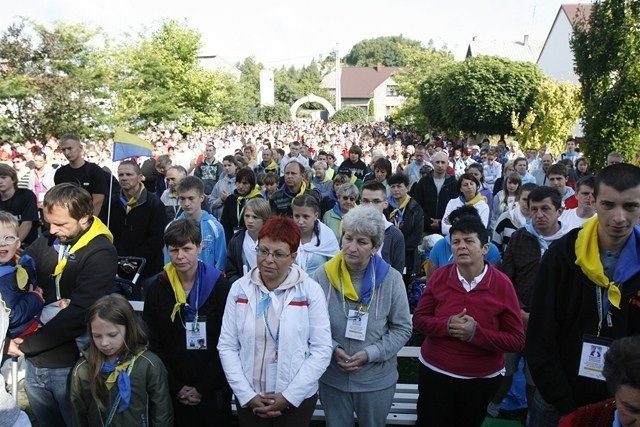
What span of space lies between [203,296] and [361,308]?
1.02m

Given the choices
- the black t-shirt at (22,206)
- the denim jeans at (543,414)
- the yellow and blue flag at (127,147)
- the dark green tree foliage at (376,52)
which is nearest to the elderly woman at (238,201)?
the yellow and blue flag at (127,147)

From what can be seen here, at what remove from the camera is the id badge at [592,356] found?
8.75 ft

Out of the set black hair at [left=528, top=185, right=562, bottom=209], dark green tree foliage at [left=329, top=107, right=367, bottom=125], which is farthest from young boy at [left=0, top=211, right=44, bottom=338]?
dark green tree foliage at [left=329, top=107, right=367, bottom=125]

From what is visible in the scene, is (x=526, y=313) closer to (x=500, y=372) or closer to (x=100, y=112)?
(x=500, y=372)

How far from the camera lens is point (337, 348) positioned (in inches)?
136

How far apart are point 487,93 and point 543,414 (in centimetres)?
2834

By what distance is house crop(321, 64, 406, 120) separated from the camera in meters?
93.2

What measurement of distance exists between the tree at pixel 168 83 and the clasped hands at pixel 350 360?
21716 mm

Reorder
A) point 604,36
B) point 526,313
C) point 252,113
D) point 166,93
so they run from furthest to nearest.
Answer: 1. point 252,113
2. point 166,93
3. point 604,36
4. point 526,313

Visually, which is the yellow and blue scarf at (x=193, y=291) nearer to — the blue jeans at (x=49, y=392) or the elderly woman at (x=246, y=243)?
the blue jeans at (x=49, y=392)

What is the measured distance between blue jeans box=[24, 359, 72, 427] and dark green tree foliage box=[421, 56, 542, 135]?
28046 mm

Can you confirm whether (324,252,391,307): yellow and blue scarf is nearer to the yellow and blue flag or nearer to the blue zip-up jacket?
the blue zip-up jacket

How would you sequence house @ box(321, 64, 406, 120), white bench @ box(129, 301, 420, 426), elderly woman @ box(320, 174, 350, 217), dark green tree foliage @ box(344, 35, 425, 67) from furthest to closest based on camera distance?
dark green tree foliage @ box(344, 35, 425, 67) → house @ box(321, 64, 406, 120) → elderly woman @ box(320, 174, 350, 217) → white bench @ box(129, 301, 420, 426)

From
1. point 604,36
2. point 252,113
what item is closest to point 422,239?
point 604,36
